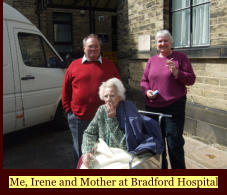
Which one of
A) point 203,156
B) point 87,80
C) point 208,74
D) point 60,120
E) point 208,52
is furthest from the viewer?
point 60,120

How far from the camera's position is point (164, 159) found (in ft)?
10.2

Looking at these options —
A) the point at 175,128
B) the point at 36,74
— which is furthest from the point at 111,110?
the point at 36,74

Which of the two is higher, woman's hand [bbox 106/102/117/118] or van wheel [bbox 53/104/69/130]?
woman's hand [bbox 106/102/117/118]

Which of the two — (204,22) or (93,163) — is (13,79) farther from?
(204,22)

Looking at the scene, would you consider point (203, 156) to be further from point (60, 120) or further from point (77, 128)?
point (60, 120)

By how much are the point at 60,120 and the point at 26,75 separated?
56.4 inches

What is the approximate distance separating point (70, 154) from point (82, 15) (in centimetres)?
849

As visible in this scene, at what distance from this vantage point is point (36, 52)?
500 centimetres

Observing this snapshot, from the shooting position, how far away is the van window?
4.64 meters

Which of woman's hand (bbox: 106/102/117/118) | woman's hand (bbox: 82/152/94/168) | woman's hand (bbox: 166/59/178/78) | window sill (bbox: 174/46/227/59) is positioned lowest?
woman's hand (bbox: 82/152/94/168)

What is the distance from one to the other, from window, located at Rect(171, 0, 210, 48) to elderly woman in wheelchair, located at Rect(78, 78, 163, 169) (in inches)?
122

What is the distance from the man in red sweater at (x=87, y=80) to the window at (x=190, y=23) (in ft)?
8.97

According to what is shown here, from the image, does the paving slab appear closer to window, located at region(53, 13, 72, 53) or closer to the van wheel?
the van wheel

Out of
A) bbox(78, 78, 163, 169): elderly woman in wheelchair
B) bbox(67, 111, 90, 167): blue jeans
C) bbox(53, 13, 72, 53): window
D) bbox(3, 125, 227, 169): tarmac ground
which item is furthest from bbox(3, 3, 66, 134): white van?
bbox(53, 13, 72, 53): window
